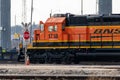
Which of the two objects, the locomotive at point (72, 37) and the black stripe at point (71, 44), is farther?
the black stripe at point (71, 44)

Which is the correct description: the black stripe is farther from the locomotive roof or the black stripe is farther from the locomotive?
the locomotive roof

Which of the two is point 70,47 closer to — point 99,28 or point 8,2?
point 99,28

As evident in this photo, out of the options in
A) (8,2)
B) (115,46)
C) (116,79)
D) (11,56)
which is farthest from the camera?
(8,2)

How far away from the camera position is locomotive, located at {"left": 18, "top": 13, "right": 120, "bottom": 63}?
2989 centimetres

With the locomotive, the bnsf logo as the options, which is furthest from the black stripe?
the bnsf logo

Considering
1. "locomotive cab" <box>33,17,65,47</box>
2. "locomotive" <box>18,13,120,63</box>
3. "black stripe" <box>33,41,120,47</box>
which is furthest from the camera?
"locomotive cab" <box>33,17,65,47</box>

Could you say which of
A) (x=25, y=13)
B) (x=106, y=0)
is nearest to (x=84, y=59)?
(x=106, y=0)

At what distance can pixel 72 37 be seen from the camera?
1201 inches

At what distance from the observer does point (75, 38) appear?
100 feet

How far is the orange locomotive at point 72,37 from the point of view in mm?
29906

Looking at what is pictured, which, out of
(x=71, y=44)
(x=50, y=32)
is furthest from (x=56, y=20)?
(x=71, y=44)

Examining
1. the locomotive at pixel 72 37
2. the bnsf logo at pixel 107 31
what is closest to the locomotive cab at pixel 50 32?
the locomotive at pixel 72 37

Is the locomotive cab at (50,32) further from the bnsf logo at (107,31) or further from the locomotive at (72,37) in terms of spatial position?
the bnsf logo at (107,31)

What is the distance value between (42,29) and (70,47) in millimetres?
2624
